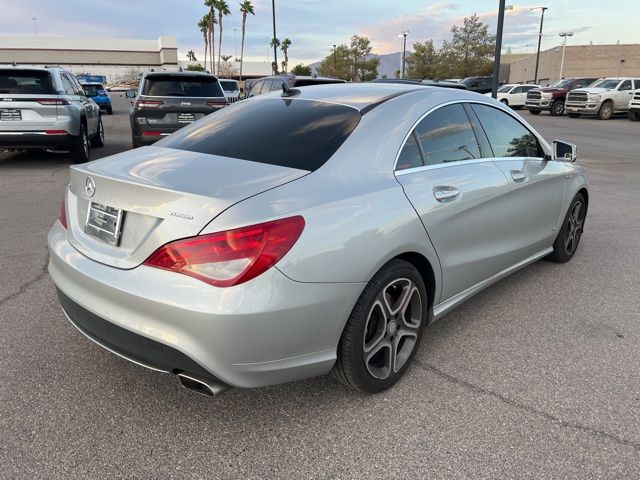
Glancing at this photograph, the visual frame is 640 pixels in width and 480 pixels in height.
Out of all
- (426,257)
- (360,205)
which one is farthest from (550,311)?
(360,205)

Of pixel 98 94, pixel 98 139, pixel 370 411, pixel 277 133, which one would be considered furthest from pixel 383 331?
pixel 98 94

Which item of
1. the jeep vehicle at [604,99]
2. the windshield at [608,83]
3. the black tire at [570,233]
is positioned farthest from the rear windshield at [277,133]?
the windshield at [608,83]

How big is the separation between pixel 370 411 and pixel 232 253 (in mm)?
1186

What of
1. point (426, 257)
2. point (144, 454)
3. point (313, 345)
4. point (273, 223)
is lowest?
point (144, 454)

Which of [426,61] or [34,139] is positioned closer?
[34,139]

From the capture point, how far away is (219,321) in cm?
214

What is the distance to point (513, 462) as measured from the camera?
237 centimetres

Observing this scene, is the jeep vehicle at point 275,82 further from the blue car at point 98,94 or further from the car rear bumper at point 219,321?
the blue car at point 98,94

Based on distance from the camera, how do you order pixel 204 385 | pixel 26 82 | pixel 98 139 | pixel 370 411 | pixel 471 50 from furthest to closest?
pixel 471 50 → pixel 98 139 → pixel 26 82 → pixel 370 411 → pixel 204 385

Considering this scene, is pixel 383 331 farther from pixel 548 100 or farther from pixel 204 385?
pixel 548 100

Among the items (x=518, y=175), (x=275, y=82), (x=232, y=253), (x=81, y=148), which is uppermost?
(x=275, y=82)

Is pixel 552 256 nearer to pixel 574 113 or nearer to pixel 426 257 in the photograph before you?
pixel 426 257

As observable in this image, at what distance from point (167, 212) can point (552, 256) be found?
13.2 feet

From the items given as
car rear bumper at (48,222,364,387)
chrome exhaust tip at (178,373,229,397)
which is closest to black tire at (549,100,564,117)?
car rear bumper at (48,222,364,387)
